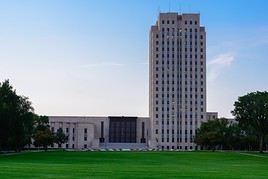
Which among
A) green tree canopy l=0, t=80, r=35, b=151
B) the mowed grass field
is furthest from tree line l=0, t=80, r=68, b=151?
the mowed grass field

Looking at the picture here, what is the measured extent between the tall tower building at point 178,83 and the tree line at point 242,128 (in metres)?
26.8

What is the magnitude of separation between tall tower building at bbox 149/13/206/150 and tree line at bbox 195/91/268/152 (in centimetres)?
2684

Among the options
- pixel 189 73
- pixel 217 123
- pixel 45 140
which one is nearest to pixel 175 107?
pixel 189 73

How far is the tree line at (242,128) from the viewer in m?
96.7

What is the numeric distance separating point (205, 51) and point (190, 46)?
6.08m

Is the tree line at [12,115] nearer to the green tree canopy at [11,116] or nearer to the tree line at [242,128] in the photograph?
the green tree canopy at [11,116]

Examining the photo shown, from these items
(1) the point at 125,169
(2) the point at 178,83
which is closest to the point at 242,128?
(1) the point at 125,169

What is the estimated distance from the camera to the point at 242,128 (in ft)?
346

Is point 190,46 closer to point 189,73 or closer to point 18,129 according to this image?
point 189,73

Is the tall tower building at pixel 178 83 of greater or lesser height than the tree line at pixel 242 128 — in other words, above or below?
above

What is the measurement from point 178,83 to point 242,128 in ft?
264

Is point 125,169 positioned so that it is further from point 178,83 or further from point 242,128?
point 178,83

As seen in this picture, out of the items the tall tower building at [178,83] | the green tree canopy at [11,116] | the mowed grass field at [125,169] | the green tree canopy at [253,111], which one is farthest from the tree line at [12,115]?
the tall tower building at [178,83]

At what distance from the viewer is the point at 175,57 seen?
18562 cm
